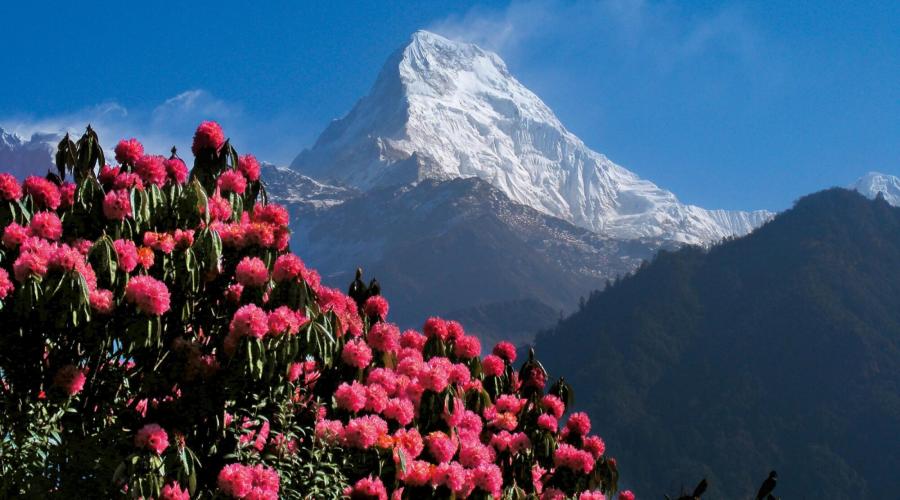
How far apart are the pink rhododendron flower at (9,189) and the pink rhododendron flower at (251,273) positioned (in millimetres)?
1999

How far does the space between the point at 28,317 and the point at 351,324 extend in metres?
3.00

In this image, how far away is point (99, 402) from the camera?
6.91 m

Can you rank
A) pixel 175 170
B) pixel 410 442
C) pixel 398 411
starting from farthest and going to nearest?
pixel 175 170 → pixel 398 411 → pixel 410 442

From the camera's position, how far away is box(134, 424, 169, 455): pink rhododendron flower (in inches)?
246

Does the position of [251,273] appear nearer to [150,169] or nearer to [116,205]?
[116,205]

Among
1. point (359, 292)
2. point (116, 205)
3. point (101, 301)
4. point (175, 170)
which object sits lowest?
point (101, 301)

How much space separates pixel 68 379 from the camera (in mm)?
6562

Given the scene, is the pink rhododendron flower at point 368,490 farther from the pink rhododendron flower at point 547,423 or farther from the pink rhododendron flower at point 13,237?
the pink rhododendron flower at point 547,423

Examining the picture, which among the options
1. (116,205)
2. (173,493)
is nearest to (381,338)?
(116,205)

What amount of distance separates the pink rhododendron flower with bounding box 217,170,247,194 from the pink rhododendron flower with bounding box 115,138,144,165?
30.6 inches

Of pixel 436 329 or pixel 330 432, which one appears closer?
pixel 330 432

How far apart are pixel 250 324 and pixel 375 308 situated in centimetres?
335

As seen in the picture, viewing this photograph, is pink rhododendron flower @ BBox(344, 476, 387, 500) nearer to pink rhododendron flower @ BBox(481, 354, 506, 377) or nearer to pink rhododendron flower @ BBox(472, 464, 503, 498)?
pink rhododendron flower @ BBox(472, 464, 503, 498)

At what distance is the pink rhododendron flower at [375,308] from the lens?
958cm
